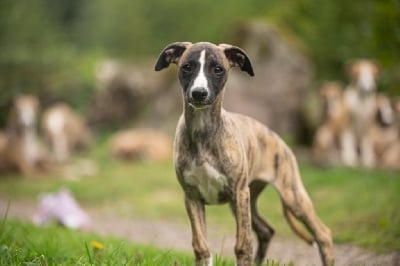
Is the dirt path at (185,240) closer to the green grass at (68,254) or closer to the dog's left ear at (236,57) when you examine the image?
the green grass at (68,254)

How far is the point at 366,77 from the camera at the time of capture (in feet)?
43.9

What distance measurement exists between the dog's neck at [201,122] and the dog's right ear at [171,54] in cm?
41

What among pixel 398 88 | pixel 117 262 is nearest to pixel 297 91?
pixel 398 88

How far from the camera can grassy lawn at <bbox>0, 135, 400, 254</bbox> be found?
26.5ft

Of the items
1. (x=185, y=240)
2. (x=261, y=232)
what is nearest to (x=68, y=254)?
(x=261, y=232)

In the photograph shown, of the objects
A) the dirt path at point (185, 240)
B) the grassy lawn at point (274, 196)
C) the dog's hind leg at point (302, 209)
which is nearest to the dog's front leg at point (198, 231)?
the dirt path at point (185, 240)

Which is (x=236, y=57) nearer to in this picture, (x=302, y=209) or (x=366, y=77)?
(x=302, y=209)

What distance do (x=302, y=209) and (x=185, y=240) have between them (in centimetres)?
353

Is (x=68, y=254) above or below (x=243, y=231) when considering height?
below

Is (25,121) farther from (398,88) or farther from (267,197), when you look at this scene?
(398,88)

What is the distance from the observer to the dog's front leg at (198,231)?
4916mm

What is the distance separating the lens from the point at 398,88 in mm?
8836

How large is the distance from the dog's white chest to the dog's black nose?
0.55 m

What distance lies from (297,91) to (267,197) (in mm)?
6772
